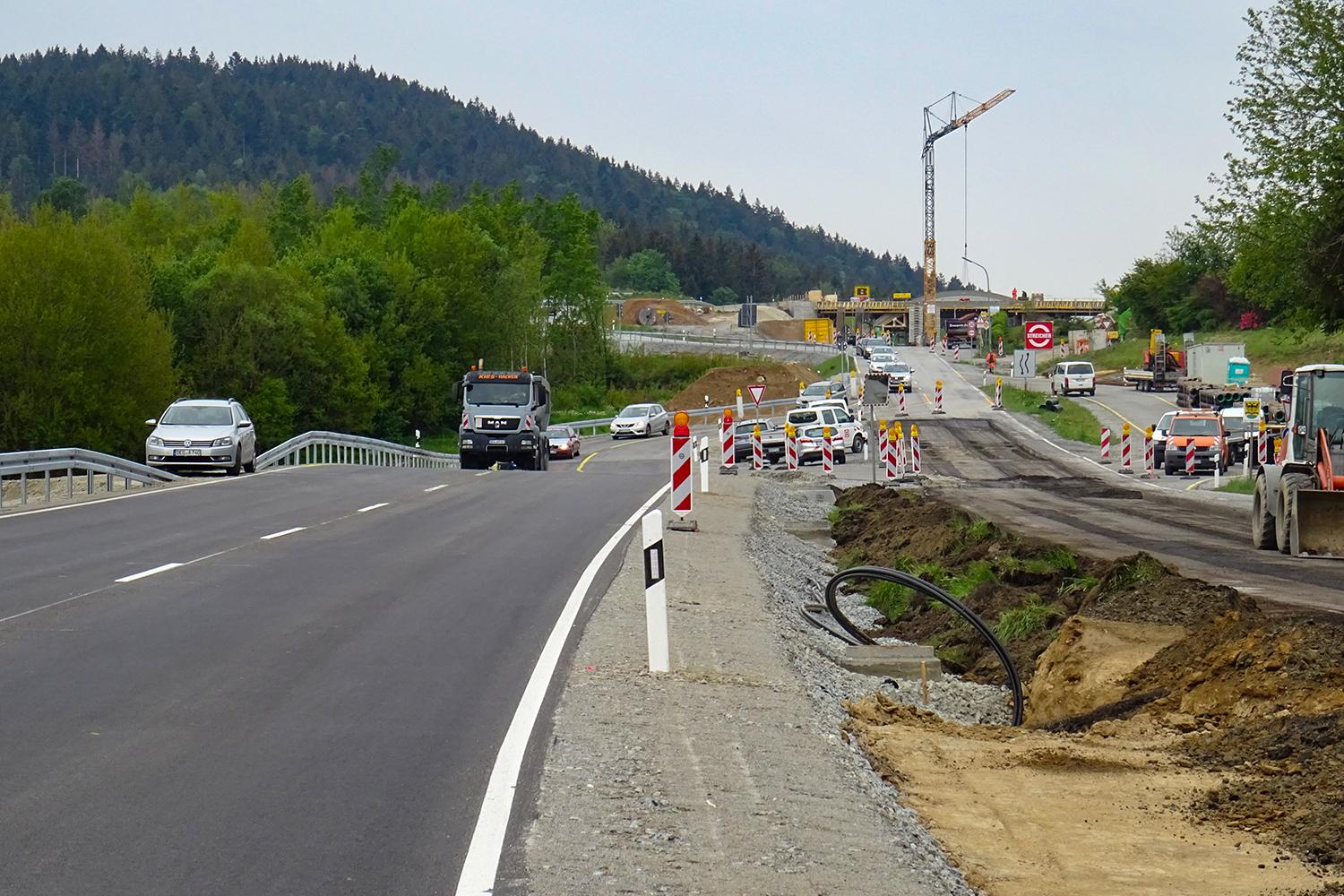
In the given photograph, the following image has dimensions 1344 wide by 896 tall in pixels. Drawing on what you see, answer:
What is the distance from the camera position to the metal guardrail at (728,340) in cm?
14650

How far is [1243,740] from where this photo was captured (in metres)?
9.73

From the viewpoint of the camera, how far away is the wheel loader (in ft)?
69.6

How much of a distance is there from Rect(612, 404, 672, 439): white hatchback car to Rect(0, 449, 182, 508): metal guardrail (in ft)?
145

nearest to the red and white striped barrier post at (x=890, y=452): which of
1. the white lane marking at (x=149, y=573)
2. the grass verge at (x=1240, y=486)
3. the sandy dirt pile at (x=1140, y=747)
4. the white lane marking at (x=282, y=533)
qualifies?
the grass verge at (x=1240, y=486)

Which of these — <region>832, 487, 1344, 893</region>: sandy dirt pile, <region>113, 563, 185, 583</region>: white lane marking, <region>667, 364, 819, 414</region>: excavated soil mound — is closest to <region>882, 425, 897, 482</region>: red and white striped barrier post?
<region>832, 487, 1344, 893</region>: sandy dirt pile

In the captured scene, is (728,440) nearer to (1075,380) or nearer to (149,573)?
(149,573)

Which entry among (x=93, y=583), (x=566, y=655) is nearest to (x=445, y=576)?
(x=93, y=583)

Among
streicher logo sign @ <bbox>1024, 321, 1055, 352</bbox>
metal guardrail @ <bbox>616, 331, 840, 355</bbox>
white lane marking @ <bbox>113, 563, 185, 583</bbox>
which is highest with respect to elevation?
metal guardrail @ <bbox>616, 331, 840, 355</bbox>

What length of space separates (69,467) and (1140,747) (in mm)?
23522

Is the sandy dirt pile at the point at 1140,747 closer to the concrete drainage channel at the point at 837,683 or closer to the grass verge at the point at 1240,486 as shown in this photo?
the concrete drainage channel at the point at 837,683

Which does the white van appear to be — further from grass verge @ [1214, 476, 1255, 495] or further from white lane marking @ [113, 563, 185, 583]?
white lane marking @ [113, 563, 185, 583]

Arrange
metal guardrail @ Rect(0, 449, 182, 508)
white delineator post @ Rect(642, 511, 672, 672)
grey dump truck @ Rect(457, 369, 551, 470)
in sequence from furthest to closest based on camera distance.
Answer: grey dump truck @ Rect(457, 369, 551, 470)
metal guardrail @ Rect(0, 449, 182, 508)
white delineator post @ Rect(642, 511, 672, 672)

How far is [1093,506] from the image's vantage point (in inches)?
1291

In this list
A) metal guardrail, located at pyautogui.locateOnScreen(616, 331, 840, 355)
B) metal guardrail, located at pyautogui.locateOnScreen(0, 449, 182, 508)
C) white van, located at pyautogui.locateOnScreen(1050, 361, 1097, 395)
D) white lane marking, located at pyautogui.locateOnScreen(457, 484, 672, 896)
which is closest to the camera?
white lane marking, located at pyautogui.locateOnScreen(457, 484, 672, 896)
